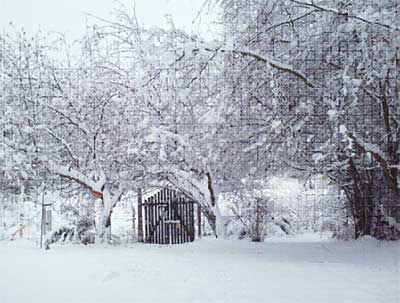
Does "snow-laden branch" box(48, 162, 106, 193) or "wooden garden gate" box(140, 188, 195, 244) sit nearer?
"snow-laden branch" box(48, 162, 106, 193)

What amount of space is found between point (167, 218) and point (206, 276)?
2.63 metres

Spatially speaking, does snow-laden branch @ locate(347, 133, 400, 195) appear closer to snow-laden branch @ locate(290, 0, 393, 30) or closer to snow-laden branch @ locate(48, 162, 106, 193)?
snow-laden branch @ locate(290, 0, 393, 30)

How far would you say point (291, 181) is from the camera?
4.25 meters

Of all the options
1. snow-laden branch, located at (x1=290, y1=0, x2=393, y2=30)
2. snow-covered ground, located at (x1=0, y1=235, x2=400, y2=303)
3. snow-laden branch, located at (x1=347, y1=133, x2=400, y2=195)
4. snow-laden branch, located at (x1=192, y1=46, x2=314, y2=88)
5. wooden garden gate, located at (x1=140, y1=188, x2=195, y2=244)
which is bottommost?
snow-covered ground, located at (x1=0, y1=235, x2=400, y2=303)

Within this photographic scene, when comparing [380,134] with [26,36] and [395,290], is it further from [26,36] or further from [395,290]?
[26,36]

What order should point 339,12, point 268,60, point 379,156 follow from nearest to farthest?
point 339,12
point 268,60
point 379,156

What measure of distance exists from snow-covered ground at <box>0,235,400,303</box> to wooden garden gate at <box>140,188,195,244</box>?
146cm

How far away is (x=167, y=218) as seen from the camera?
17.1ft

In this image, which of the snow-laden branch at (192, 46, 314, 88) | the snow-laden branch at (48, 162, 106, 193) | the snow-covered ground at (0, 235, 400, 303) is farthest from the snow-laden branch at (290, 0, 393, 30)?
the snow-laden branch at (48, 162, 106, 193)

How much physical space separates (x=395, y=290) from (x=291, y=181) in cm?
197

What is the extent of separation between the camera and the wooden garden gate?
16.9ft

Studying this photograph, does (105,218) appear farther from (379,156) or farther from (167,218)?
(379,156)

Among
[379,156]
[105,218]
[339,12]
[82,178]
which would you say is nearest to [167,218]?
[105,218]

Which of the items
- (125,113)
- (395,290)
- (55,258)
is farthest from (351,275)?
(125,113)
